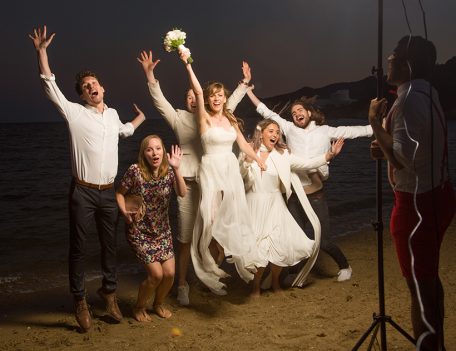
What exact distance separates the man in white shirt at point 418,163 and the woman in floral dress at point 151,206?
2.17 meters

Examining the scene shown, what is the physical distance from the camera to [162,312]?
5531 millimetres

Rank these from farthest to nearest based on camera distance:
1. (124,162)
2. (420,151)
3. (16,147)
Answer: (16,147), (124,162), (420,151)

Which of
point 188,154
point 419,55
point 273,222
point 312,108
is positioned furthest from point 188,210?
point 419,55

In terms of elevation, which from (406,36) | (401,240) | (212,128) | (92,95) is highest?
(406,36)

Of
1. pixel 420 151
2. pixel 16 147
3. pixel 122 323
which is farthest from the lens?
pixel 16 147

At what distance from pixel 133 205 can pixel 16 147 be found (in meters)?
42.1

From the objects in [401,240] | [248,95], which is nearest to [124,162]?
[248,95]

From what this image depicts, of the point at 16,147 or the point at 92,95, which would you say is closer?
the point at 92,95

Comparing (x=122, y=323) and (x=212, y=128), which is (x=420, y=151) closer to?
(x=212, y=128)

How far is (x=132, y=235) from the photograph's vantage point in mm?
5199

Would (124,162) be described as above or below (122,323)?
below

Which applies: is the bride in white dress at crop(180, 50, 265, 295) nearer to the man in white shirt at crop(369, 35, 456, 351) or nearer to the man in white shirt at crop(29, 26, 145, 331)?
the man in white shirt at crop(29, 26, 145, 331)

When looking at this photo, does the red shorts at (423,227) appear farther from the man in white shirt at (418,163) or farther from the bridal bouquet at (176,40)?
the bridal bouquet at (176,40)

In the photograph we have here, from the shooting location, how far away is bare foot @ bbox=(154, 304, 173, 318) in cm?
552
